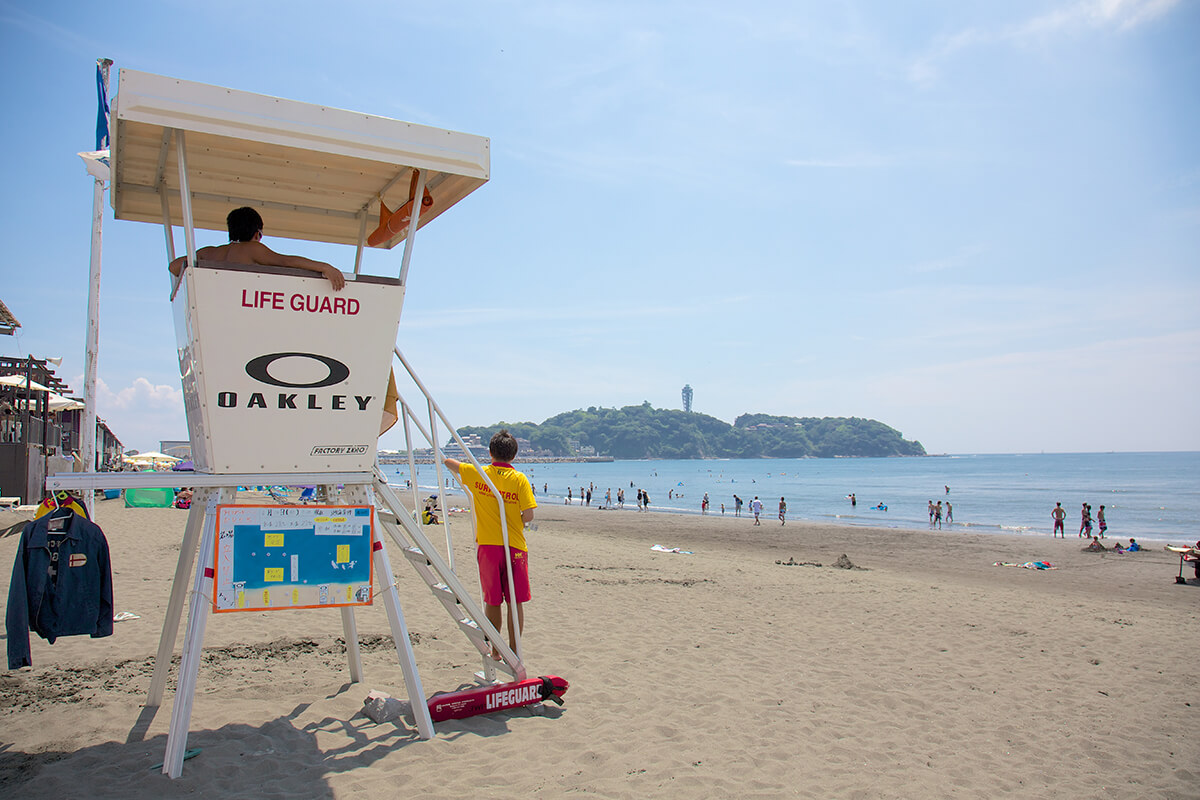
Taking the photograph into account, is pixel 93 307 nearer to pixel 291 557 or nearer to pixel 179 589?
pixel 179 589

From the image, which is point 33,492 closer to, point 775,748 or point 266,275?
point 266,275

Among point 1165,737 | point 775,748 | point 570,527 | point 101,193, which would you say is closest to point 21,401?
point 570,527

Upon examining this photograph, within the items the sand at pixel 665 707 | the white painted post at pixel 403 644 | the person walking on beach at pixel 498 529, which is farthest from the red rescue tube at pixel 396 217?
the sand at pixel 665 707

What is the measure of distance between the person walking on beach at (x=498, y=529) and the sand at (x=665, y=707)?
3.00 ft

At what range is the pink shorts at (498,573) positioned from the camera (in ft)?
18.7

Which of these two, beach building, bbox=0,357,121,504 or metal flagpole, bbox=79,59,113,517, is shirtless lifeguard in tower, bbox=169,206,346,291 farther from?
beach building, bbox=0,357,121,504

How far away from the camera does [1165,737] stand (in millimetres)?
5699

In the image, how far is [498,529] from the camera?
5.71 meters

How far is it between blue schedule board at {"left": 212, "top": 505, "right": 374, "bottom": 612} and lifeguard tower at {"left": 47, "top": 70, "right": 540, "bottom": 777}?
0.04 ft

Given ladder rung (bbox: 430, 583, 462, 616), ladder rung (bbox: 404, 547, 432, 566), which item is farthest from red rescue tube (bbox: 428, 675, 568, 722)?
ladder rung (bbox: 404, 547, 432, 566)

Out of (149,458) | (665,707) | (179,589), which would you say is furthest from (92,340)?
(149,458)

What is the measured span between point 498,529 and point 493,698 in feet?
4.16

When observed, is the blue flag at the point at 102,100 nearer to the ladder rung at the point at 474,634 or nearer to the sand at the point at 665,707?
the sand at the point at 665,707

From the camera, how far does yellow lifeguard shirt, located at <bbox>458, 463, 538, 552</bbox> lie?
5695mm
